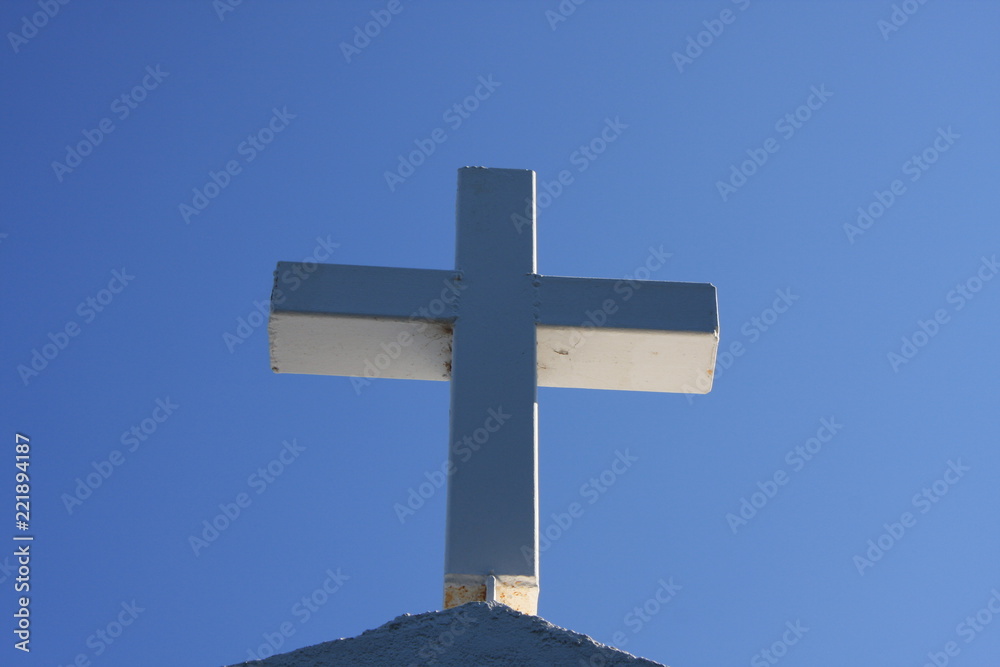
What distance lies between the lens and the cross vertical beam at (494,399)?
376 cm

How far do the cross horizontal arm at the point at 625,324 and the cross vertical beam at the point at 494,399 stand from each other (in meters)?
0.12

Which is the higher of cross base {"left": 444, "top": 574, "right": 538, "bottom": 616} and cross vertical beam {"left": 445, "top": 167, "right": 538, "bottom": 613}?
cross vertical beam {"left": 445, "top": 167, "right": 538, "bottom": 613}

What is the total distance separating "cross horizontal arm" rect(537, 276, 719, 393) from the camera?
4523 millimetres

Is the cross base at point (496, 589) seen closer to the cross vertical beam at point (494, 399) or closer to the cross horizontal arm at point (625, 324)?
the cross vertical beam at point (494, 399)

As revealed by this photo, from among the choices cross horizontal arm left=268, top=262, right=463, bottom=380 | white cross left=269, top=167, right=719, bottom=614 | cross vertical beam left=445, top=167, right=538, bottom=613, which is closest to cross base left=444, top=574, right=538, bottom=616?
cross vertical beam left=445, top=167, right=538, bottom=613

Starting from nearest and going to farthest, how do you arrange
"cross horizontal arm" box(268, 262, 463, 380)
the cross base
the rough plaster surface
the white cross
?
1. the rough plaster surface
2. the cross base
3. the white cross
4. "cross horizontal arm" box(268, 262, 463, 380)

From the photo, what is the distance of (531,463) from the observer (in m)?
4.04

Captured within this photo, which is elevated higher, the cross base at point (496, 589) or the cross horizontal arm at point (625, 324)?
the cross horizontal arm at point (625, 324)

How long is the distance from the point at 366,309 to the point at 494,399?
630 millimetres

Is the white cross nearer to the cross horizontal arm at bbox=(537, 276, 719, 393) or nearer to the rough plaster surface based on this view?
the cross horizontal arm at bbox=(537, 276, 719, 393)

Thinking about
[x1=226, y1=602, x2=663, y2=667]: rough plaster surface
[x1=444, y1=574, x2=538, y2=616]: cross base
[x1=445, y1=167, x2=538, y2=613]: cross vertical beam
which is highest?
[x1=445, y1=167, x2=538, y2=613]: cross vertical beam

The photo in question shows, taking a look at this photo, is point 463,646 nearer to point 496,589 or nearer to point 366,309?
point 496,589

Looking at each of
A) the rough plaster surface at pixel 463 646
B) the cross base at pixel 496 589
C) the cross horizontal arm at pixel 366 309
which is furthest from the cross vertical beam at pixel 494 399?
the rough plaster surface at pixel 463 646

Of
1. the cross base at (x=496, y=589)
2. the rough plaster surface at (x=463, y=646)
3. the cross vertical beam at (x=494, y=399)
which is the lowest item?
the rough plaster surface at (x=463, y=646)
